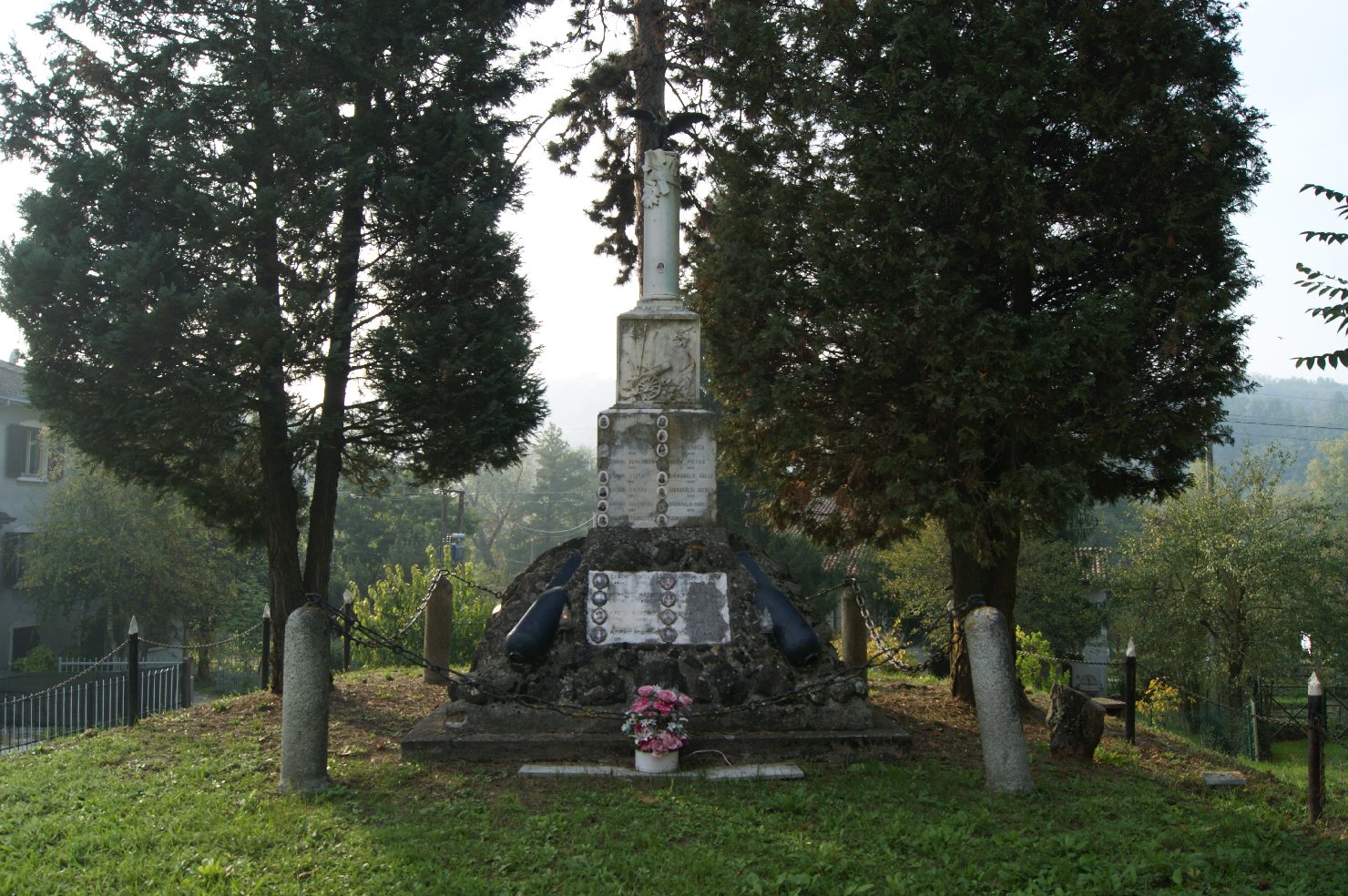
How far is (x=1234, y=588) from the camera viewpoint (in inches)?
797

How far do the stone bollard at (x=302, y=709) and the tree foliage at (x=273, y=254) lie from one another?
13.1ft

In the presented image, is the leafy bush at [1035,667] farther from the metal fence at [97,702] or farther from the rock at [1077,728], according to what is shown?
the metal fence at [97,702]

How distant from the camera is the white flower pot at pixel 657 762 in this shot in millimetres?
7574

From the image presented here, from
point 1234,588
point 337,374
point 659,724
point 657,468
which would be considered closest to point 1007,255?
point 657,468

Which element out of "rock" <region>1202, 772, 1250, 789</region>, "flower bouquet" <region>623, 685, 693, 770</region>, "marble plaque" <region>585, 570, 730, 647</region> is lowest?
"rock" <region>1202, 772, 1250, 789</region>

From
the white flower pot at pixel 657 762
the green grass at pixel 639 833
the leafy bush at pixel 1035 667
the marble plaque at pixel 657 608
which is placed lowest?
the leafy bush at pixel 1035 667

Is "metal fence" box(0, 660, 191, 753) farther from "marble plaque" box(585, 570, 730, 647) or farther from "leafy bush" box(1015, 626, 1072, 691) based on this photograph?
"leafy bush" box(1015, 626, 1072, 691)

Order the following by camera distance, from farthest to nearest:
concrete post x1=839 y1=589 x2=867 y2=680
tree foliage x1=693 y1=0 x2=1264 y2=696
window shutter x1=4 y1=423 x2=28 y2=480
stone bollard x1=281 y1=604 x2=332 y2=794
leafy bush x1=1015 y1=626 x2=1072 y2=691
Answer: window shutter x1=4 y1=423 x2=28 y2=480 → leafy bush x1=1015 y1=626 x2=1072 y2=691 → concrete post x1=839 y1=589 x2=867 y2=680 → tree foliage x1=693 y1=0 x2=1264 y2=696 → stone bollard x1=281 y1=604 x2=332 y2=794

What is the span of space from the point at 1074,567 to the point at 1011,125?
1709cm

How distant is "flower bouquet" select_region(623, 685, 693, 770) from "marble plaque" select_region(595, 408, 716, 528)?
2454mm

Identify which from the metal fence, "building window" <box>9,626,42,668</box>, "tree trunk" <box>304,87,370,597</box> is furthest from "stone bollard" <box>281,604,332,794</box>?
"building window" <box>9,626,42,668</box>

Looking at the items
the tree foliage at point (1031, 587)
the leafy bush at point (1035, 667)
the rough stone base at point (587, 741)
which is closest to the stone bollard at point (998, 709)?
the rough stone base at point (587, 741)

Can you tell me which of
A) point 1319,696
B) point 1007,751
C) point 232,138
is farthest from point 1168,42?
point 232,138

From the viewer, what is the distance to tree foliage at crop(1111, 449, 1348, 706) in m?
20.0
